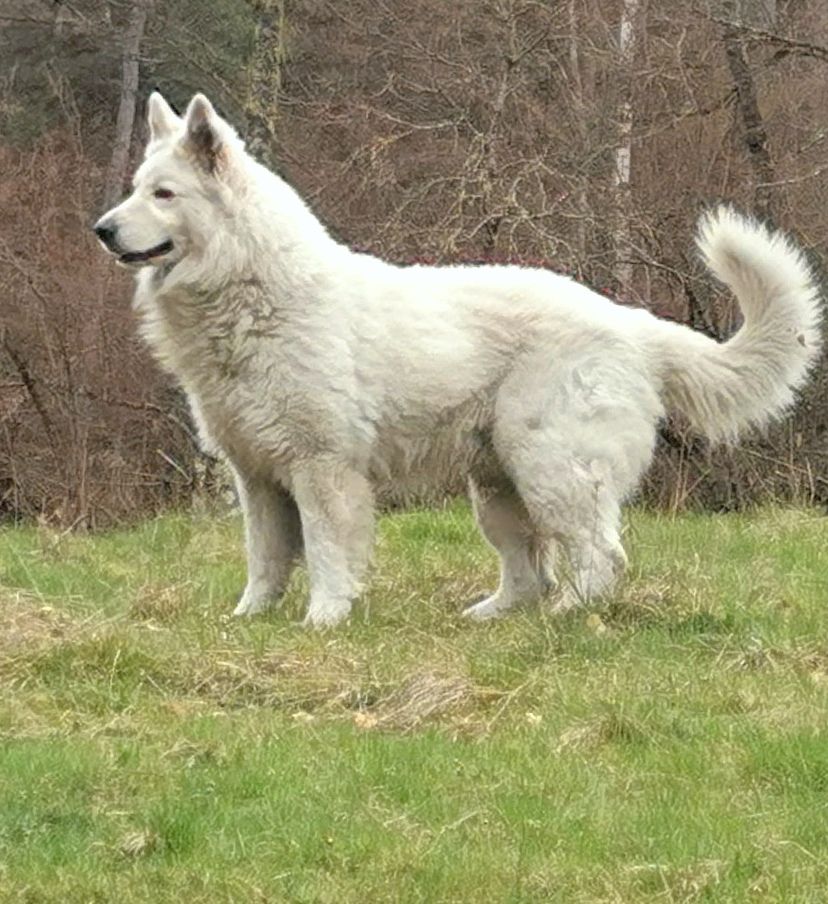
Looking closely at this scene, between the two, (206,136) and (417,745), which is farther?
(206,136)

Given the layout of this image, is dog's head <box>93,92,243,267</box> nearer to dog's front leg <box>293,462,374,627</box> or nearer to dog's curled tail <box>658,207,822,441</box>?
dog's front leg <box>293,462,374,627</box>

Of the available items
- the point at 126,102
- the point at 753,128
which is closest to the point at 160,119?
the point at 753,128

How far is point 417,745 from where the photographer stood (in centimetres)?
513

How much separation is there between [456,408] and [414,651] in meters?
1.46

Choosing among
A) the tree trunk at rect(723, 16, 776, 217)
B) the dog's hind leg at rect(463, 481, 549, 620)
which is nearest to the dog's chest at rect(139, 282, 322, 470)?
the dog's hind leg at rect(463, 481, 549, 620)

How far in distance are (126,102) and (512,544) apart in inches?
892

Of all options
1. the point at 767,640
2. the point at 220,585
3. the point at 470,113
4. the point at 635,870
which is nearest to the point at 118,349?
the point at 470,113

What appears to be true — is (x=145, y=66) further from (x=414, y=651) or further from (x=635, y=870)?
(x=635, y=870)

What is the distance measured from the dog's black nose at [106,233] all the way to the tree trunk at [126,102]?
1358 centimetres

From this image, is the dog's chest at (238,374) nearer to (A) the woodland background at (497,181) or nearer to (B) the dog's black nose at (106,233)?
(B) the dog's black nose at (106,233)

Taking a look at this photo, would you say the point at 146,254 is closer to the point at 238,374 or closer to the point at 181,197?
the point at 181,197

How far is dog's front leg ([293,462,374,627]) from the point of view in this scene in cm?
738

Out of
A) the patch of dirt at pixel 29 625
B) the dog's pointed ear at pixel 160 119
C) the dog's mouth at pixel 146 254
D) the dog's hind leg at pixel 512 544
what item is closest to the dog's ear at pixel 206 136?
the dog's pointed ear at pixel 160 119

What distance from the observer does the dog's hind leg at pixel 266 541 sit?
7.68 meters
